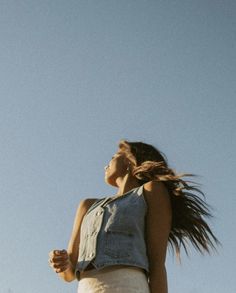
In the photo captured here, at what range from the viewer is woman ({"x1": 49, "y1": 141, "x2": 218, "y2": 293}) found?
386 cm

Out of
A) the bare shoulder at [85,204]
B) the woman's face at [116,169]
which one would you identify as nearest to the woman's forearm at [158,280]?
the bare shoulder at [85,204]

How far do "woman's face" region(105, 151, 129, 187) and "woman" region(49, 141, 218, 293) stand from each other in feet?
0.40

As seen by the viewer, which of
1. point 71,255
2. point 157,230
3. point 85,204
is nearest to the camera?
point 157,230

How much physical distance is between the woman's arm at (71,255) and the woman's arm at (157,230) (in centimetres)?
76

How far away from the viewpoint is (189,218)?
4.76m

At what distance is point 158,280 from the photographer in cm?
390

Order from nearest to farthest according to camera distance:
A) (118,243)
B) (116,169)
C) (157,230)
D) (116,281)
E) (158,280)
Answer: (116,281), (158,280), (118,243), (157,230), (116,169)

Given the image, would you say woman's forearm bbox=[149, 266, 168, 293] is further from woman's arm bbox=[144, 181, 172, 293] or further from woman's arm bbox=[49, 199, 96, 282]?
woman's arm bbox=[49, 199, 96, 282]

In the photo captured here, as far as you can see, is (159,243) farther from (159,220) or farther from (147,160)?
(147,160)

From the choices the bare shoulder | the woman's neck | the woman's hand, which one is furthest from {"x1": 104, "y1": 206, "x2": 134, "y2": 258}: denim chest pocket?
the woman's neck

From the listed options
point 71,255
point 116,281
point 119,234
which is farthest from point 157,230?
point 71,255

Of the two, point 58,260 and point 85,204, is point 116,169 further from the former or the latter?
point 58,260

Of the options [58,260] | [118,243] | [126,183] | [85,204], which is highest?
[126,183]

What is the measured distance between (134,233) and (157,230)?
221mm
